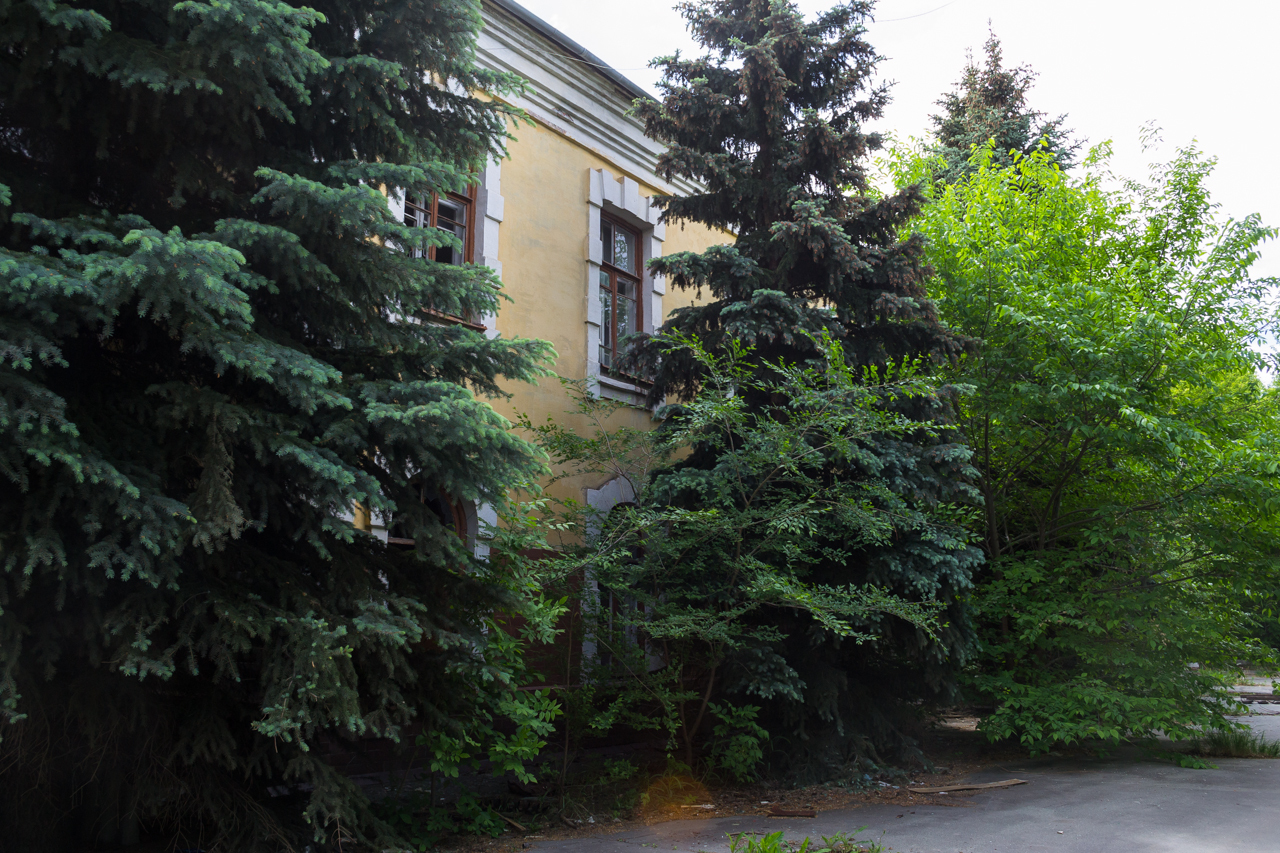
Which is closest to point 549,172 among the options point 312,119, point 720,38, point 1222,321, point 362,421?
point 720,38

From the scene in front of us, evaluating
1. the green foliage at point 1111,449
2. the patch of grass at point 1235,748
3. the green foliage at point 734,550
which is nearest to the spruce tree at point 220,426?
the green foliage at point 734,550

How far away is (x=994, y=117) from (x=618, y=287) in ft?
38.0

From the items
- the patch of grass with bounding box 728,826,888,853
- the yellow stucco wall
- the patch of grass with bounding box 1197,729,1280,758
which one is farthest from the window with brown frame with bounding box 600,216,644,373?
the patch of grass with bounding box 1197,729,1280,758

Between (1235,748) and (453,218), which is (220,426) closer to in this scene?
(453,218)

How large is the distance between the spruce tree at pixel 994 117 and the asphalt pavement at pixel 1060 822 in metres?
13.8

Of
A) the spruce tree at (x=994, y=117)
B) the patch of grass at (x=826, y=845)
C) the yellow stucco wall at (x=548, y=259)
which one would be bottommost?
the patch of grass at (x=826, y=845)

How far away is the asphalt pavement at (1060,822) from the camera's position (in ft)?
21.5

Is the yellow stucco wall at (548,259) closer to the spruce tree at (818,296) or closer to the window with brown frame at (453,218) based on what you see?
the window with brown frame at (453,218)

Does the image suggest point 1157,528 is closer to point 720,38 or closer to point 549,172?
point 720,38

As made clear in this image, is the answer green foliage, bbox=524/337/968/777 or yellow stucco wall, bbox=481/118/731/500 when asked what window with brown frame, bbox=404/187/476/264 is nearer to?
yellow stucco wall, bbox=481/118/731/500

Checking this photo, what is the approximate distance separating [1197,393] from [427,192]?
8498 millimetres

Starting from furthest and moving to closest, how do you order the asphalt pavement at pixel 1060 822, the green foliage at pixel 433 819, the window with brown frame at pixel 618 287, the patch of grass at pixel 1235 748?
the window with brown frame at pixel 618 287 → the patch of grass at pixel 1235 748 → the asphalt pavement at pixel 1060 822 → the green foliage at pixel 433 819

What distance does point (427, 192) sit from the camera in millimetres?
5789

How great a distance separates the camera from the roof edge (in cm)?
1099
